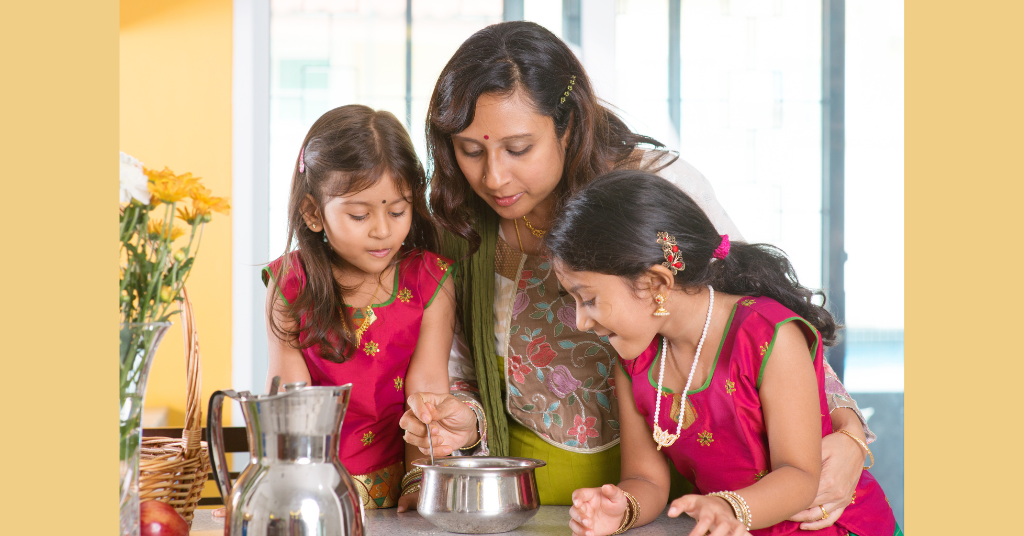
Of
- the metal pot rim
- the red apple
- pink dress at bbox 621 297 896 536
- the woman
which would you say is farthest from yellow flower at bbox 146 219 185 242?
pink dress at bbox 621 297 896 536

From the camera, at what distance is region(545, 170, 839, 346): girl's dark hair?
1.15 metres

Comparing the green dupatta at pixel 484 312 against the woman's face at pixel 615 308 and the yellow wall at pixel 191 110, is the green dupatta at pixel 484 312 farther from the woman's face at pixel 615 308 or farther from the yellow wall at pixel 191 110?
the yellow wall at pixel 191 110

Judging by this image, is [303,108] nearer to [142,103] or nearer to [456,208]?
[142,103]

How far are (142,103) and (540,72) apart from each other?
3.02m

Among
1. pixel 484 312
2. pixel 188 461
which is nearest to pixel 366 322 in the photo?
pixel 484 312

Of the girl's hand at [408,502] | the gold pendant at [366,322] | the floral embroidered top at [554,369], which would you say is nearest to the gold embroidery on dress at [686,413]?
the floral embroidered top at [554,369]

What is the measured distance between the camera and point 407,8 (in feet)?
13.0

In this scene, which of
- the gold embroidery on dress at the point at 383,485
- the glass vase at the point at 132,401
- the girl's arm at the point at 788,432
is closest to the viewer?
the glass vase at the point at 132,401

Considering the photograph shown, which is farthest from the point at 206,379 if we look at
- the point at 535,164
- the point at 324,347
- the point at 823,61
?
the point at 823,61

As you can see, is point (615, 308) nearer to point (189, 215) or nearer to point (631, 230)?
point (631, 230)

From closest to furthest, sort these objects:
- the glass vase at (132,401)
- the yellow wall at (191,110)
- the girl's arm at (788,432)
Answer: the glass vase at (132,401)
the girl's arm at (788,432)
the yellow wall at (191,110)

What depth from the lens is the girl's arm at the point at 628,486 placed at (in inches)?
40.8

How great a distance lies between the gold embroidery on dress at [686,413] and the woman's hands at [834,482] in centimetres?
20

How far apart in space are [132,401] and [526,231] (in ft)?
2.94
